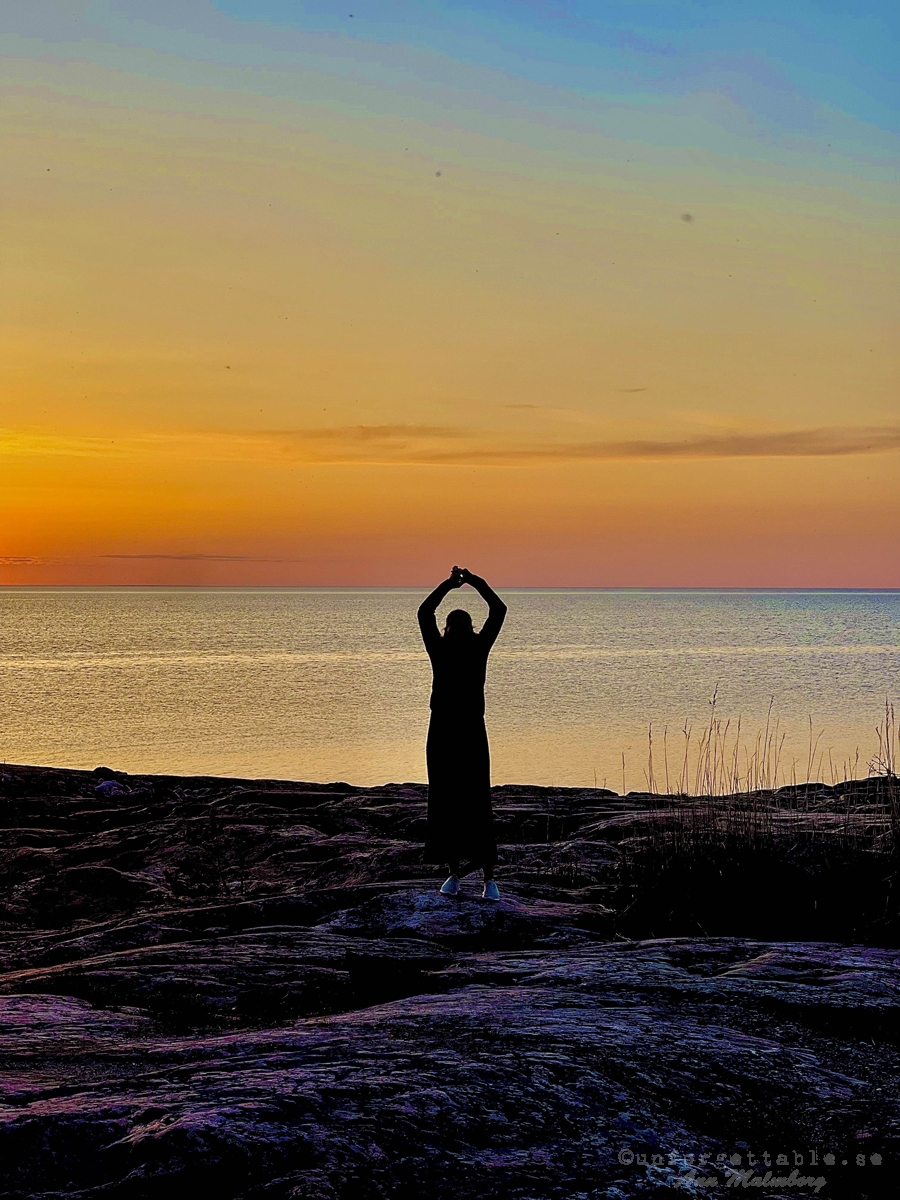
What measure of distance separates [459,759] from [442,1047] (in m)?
4.58

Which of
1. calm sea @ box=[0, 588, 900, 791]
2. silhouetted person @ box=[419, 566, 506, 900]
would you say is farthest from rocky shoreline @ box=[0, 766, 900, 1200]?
calm sea @ box=[0, 588, 900, 791]

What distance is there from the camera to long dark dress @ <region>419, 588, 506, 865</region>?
9.89 metres

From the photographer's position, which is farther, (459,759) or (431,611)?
(431,611)

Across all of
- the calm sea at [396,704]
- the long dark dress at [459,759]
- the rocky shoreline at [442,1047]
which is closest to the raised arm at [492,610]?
the long dark dress at [459,759]

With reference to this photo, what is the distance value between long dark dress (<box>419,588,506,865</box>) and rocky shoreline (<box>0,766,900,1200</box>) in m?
0.49

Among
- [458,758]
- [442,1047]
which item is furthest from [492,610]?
[442,1047]

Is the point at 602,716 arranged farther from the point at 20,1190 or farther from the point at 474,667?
the point at 20,1190

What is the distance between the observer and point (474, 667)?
998cm

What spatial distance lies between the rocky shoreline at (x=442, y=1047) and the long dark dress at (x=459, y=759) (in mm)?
490

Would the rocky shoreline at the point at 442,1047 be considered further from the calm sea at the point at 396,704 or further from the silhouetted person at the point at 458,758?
the calm sea at the point at 396,704

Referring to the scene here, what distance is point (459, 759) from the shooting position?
9.95m

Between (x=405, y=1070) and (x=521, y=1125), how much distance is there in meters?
0.65

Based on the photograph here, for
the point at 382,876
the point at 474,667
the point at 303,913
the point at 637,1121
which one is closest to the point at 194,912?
the point at 303,913

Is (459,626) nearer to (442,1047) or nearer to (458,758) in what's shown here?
(458,758)
